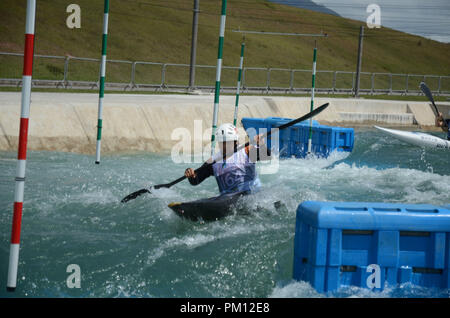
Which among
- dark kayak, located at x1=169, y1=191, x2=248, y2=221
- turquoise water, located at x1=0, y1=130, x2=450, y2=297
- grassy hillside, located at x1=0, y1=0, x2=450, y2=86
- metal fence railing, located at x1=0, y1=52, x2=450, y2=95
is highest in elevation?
grassy hillside, located at x1=0, y1=0, x2=450, y2=86

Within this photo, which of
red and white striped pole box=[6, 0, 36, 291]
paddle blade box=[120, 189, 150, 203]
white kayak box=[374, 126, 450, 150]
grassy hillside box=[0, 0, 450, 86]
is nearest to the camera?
red and white striped pole box=[6, 0, 36, 291]

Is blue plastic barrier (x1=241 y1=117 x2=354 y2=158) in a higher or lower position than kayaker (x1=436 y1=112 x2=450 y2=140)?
lower

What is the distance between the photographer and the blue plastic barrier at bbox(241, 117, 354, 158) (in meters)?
16.0

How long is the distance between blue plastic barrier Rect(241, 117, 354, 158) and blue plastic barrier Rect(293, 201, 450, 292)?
406 inches

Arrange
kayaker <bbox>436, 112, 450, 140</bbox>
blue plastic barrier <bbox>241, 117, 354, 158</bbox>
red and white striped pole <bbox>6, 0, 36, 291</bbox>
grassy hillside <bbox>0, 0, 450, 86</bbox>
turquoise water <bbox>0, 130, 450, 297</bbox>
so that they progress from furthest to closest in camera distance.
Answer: grassy hillside <bbox>0, 0, 450, 86</bbox>, kayaker <bbox>436, 112, 450, 140</bbox>, blue plastic barrier <bbox>241, 117, 354, 158</bbox>, turquoise water <bbox>0, 130, 450, 297</bbox>, red and white striped pole <bbox>6, 0, 36, 291</bbox>

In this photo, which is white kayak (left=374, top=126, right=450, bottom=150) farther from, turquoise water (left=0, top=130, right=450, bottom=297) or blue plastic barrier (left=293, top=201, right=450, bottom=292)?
blue plastic barrier (left=293, top=201, right=450, bottom=292)

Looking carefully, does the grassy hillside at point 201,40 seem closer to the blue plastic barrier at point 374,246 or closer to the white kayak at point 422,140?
the white kayak at point 422,140

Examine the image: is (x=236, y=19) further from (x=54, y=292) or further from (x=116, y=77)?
(x=54, y=292)

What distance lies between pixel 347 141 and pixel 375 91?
25614 millimetres

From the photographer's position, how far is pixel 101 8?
56125 mm

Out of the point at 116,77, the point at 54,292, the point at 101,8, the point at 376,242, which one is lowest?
the point at 54,292

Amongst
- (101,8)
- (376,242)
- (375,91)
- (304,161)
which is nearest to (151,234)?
(376,242)

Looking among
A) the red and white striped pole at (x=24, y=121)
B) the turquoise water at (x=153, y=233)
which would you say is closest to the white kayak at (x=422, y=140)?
the turquoise water at (x=153, y=233)

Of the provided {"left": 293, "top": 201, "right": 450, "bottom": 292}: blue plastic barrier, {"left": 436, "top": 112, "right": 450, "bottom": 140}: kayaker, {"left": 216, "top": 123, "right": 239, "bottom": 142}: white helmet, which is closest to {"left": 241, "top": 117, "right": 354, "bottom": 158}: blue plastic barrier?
{"left": 436, "top": 112, "right": 450, "bottom": 140}: kayaker
